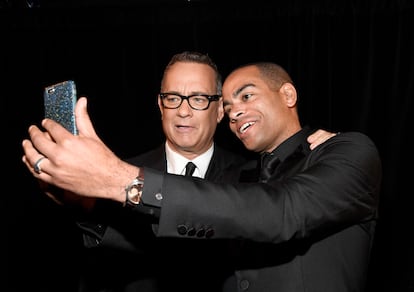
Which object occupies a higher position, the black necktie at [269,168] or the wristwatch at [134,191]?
the wristwatch at [134,191]

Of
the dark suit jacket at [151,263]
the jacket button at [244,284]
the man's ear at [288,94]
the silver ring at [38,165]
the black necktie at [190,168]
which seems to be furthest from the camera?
the black necktie at [190,168]

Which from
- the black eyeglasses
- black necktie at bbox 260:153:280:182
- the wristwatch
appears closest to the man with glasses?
the black eyeglasses

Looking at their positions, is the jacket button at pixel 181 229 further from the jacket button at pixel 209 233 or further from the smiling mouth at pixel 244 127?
the smiling mouth at pixel 244 127

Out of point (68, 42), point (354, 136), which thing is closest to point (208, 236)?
point (354, 136)

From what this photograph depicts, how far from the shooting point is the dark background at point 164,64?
3.21 m

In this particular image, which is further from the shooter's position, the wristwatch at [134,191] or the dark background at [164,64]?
the dark background at [164,64]

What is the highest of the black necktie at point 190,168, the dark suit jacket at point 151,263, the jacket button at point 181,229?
the jacket button at point 181,229

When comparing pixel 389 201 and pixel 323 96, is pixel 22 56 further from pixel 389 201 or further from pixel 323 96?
pixel 389 201

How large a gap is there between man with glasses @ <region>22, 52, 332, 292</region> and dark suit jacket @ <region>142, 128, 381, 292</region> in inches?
14.1

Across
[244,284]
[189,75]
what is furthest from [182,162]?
[244,284]

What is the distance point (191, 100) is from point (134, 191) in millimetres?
1505

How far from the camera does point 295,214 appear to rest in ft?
3.64

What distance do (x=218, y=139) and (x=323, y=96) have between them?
0.89 m

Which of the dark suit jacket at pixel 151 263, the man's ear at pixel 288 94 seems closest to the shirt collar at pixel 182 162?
the dark suit jacket at pixel 151 263
